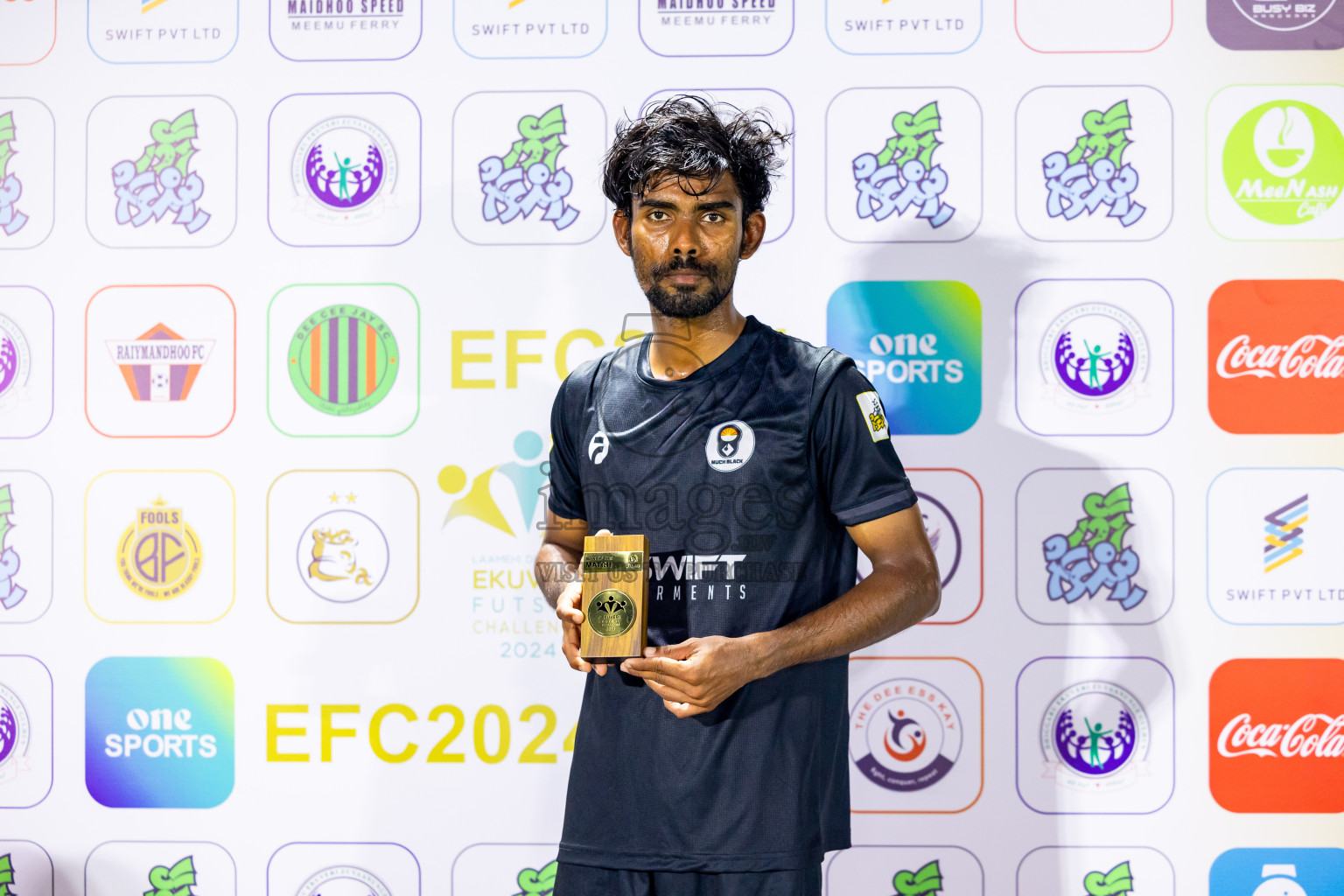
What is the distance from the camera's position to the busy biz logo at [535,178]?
6.63 feet

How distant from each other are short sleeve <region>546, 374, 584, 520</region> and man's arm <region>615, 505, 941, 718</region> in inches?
15.2

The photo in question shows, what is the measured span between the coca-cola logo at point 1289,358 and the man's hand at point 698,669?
1.26m

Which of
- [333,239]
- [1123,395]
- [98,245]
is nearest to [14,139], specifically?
[98,245]

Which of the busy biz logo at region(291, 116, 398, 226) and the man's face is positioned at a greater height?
the busy biz logo at region(291, 116, 398, 226)

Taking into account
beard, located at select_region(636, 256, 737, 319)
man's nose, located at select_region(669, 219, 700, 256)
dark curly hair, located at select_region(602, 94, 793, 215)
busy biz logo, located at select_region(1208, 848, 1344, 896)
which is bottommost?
busy biz logo, located at select_region(1208, 848, 1344, 896)

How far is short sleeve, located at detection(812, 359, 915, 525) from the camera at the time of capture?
141cm

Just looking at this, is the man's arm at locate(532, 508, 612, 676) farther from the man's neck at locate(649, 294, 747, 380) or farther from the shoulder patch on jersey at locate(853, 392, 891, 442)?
the shoulder patch on jersey at locate(853, 392, 891, 442)

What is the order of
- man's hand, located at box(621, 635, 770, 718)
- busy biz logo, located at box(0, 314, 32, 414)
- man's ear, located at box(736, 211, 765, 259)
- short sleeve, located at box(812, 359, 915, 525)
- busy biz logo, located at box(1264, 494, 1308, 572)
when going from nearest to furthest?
1. man's hand, located at box(621, 635, 770, 718)
2. short sleeve, located at box(812, 359, 915, 525)
3. man's ear, located at box(736, 211, 765, 259)
4. busy biz logo, located at box(1264, 494, 1308, 572)
5. busy biz logo, located at box(0, 314, 32, 414)

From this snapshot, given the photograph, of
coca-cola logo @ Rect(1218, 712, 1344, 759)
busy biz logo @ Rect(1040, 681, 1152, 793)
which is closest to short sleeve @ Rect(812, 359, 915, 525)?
busy biz logo @ Rect(1040, 681, 1152, 793)

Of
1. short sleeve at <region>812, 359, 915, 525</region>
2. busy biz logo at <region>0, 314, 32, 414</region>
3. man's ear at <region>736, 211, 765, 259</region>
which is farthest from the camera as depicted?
busy biz logo at <region>0, 314, 32, 414</region>

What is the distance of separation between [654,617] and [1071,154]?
1.27 metres

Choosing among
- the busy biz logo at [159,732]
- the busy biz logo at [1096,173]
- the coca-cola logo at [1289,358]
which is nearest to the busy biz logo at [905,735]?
the coca-cola logo at [1289,358]

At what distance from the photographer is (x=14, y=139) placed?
2088 millimetres

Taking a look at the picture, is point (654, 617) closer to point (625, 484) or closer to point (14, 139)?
point (625, 484)
